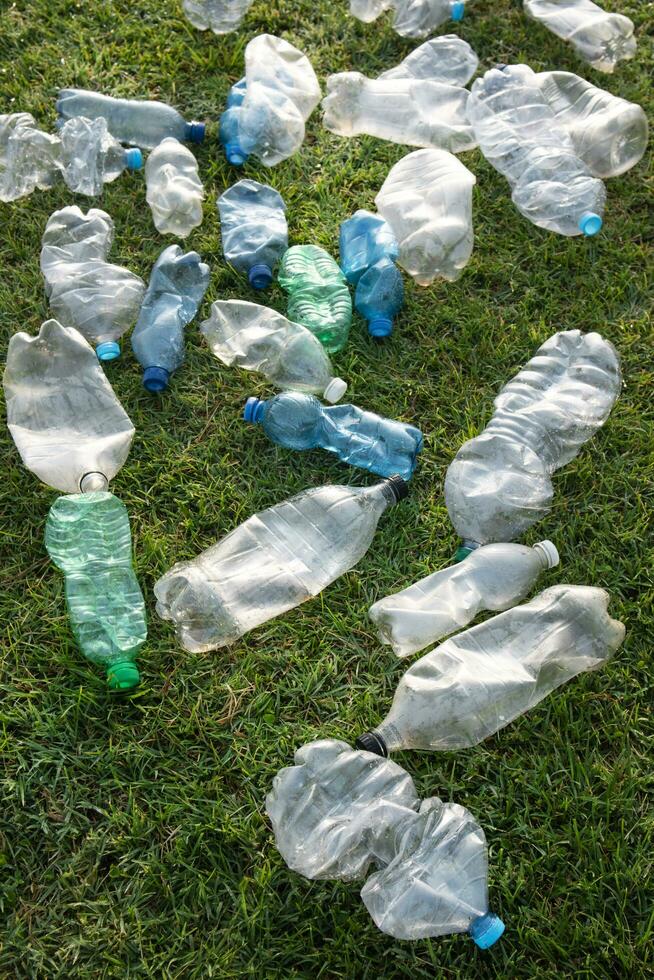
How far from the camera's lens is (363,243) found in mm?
2889

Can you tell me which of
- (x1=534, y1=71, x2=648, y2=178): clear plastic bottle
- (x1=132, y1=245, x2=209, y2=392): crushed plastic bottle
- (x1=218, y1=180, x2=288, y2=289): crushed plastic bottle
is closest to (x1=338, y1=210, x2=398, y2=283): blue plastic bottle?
(x1=218, y1=180, x2=288, y2=289): crushed plastic bottle

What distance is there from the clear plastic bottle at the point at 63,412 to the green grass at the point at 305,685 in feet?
0.28

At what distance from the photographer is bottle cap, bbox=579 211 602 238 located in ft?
9.58

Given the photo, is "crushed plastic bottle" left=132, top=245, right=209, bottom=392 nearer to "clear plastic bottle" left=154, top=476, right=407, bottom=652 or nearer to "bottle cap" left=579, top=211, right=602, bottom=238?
"clear plastic bottle" left=154, top=476, right=407, bottom=652

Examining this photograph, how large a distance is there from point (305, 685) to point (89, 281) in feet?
A: 4.81

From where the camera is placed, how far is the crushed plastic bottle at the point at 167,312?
269 centimetres

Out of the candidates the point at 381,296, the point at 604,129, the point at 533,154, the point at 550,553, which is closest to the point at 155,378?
the point at 381,296

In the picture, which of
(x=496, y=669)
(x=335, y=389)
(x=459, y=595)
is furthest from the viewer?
(x=335, y=389)

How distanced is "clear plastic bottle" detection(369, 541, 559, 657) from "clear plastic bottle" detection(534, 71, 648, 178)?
159 cm

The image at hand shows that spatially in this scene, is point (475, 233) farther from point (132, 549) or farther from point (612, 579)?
point (132, 549)

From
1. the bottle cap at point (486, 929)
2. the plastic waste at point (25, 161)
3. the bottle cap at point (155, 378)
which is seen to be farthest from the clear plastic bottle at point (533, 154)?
the bottle cap at point (486, 929)

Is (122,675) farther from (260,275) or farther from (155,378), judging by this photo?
(260,275)

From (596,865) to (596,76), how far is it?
112 inches

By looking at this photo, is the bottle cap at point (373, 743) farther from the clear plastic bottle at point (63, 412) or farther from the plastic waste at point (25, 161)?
the plastic waste at point (25, 161)
